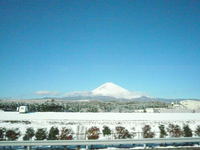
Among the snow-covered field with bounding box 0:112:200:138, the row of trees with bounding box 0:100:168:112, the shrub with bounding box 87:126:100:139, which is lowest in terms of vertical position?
the snow-covered field with bounding box 0:112:200:138

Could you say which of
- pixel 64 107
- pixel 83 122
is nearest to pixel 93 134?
pixel 83 122

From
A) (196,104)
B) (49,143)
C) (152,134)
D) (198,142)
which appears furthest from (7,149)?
(196,104)

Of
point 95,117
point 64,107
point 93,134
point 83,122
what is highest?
point 64,107

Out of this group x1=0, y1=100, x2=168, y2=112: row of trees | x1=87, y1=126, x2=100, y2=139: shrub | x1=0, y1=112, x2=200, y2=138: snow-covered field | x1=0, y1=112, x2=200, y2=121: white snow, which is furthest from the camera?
x1=0, y1=100, x2=168, y2=112: row of trees

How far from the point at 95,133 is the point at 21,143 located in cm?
743

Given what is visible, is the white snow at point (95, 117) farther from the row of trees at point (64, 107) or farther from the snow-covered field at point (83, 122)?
the row of trees at point (64, 107)

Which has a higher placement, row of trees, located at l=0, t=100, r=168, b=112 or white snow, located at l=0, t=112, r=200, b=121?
row of trees, located at l=0, t=100, r=168, b=112

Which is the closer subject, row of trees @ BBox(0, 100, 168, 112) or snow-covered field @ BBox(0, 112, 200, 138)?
snow-covered field @ BBox(0, 112, 200, 138)

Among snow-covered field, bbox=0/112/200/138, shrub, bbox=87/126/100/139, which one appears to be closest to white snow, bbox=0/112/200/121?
snow-covered field, bbox=0/112/200/138

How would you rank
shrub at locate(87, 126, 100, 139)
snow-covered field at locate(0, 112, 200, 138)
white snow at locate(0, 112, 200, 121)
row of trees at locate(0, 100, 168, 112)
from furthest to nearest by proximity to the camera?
row of trees at locate(0, 100, 168, 112) < white snow at locate(0, 112, 200, 121) < snow-covered field at locate(0, 112, 200, 138) < shrub at locate(87, 126, 100, 139)

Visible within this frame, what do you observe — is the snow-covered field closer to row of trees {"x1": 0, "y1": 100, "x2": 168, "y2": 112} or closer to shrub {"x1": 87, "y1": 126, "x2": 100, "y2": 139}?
shrub {"x1": 87, "y1": 126, "x2": 100, "y2": 139}

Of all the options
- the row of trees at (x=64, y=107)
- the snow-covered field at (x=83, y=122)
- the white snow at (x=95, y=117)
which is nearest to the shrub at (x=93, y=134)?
the snow-covered field at (x=83, y=122)

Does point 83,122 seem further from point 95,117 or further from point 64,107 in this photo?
point 64,107

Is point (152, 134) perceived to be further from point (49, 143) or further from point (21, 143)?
point (21, 143)
